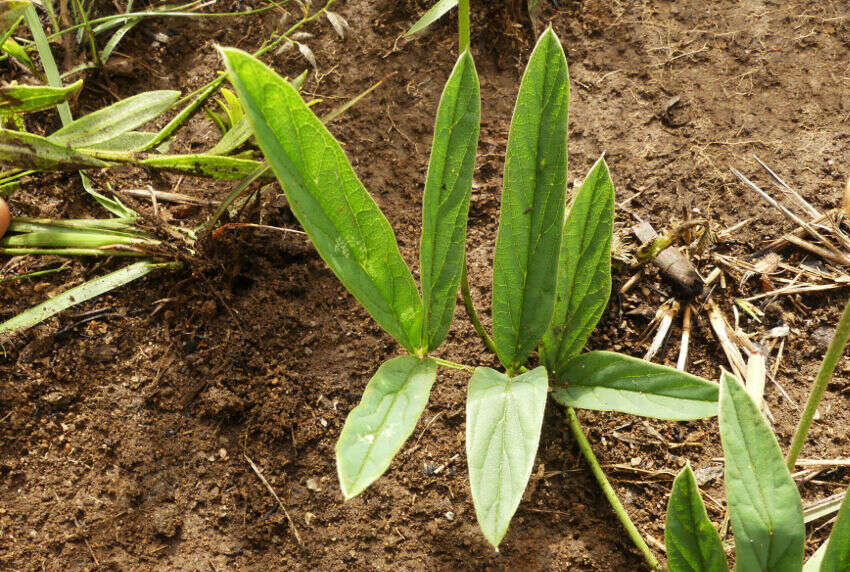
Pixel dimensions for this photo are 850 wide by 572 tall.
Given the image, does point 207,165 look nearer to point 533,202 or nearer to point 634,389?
point 533,202

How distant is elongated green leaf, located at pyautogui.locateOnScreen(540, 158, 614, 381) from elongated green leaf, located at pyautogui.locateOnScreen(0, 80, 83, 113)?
0.90 metres

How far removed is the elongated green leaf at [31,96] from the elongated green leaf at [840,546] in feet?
4.37

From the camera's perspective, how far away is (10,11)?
112cm

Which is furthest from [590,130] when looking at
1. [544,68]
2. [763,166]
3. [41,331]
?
[41,331]

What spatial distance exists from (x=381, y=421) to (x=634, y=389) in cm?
39

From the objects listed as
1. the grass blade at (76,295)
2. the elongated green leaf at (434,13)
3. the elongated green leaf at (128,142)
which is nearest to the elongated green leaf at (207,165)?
the elongated green leaf at (128,142)

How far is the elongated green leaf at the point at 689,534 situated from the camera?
827mm

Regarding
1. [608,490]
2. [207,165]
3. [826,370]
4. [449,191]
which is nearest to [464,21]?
[449,191]

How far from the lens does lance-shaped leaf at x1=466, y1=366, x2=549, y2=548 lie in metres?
0.77

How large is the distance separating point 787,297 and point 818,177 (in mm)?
285

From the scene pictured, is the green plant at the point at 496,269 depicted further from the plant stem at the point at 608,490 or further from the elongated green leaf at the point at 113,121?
the elongated green leaf at the point at 113,121

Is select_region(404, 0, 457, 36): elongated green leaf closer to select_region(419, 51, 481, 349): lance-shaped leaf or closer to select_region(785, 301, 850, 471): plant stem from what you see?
select_region(419, 51, 481, 349): lance-shaped leaf

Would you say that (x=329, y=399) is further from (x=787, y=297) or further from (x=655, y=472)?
(x=787, y=297)

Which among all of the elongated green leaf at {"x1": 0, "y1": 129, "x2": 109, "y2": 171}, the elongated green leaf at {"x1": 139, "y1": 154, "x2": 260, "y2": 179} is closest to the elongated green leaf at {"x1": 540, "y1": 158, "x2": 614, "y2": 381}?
the elongated green leaf at {"x1": 139, "y1": 154, "x2": 260, "y2": 179}
